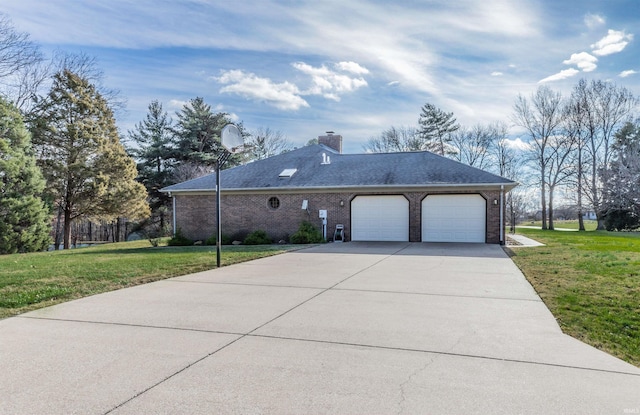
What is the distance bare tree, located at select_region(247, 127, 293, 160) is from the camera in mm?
41219

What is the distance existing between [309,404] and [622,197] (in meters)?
28.7

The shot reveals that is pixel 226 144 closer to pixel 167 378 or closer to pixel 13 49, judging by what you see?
pixel 167 378

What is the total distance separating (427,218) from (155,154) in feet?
84.4

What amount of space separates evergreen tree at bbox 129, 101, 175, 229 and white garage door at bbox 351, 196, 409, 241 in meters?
21.0

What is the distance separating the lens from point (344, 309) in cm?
497

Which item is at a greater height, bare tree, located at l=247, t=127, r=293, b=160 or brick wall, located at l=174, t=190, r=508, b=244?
bare tree, located at l=247, t=127, r=293, b=160

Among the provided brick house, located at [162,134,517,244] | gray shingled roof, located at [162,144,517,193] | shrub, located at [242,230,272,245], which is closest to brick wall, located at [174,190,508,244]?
brick house, located at [162,134,517,244]

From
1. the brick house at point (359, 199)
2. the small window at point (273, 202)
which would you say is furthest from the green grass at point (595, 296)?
the small window at point (273, 202)

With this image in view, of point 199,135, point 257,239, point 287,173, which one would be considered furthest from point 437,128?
point 257,239

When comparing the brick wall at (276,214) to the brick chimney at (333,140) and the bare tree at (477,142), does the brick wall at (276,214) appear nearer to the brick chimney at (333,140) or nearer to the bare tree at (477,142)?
the brick chimney at (333,140)

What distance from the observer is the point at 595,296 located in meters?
5.82

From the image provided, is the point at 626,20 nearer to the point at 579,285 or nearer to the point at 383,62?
the point at 383,62

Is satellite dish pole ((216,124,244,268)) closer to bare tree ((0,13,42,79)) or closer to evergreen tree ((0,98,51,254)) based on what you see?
evergreen tree ((0,98,51,254))

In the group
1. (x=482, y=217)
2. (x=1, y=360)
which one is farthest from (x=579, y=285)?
(x=482, y=217)
